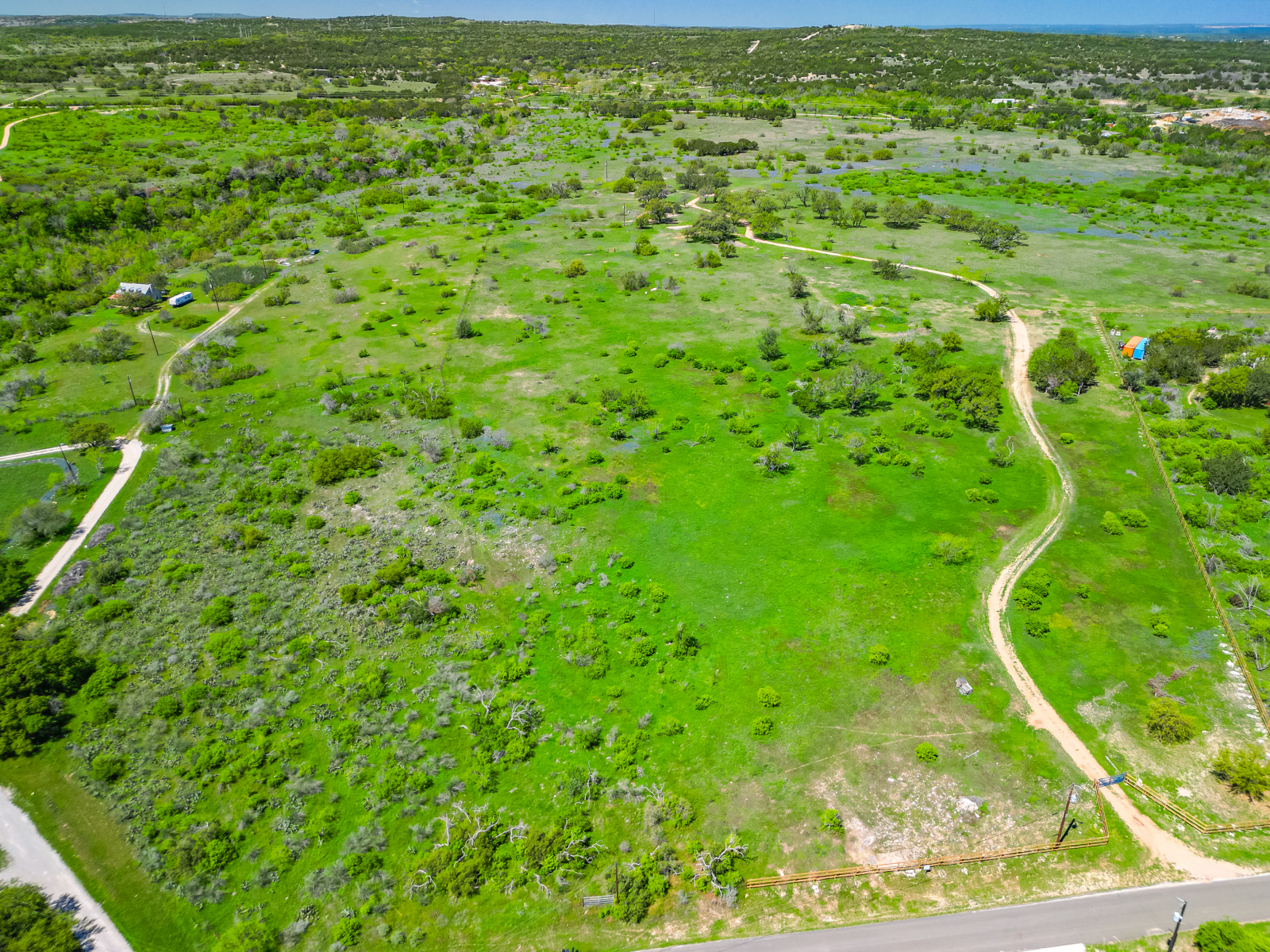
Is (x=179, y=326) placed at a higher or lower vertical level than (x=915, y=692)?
higher

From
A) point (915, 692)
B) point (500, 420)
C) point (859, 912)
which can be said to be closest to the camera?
point (859, 912)

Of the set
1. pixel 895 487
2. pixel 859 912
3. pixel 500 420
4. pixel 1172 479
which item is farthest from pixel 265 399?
pixel 1172 479

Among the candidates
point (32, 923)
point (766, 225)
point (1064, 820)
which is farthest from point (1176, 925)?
point (766, 225)

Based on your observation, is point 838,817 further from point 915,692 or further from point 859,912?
point 915,692

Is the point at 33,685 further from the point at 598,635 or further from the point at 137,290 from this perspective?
the point at 137,290

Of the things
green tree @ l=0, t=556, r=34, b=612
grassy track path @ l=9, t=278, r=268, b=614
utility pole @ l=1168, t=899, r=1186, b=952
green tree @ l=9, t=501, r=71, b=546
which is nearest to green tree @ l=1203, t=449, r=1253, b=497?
utility pole @ l=1168, t=899, r=1186, b=952

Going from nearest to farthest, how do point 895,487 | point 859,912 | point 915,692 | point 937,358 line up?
point 859,912 → point 915,692 → point 895,487 → point 937,358
